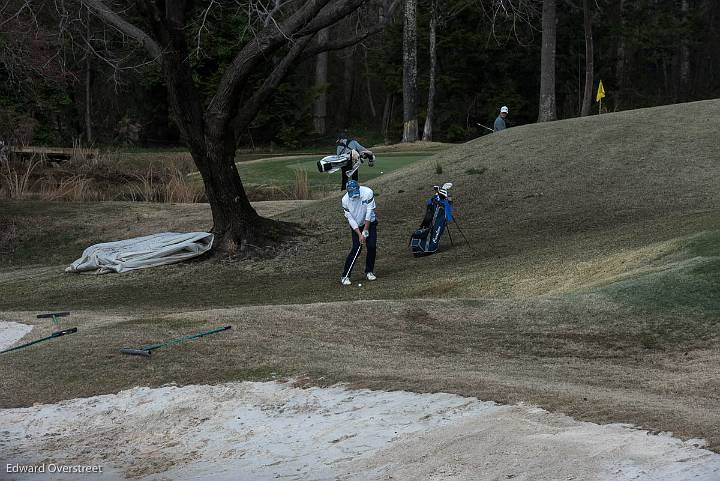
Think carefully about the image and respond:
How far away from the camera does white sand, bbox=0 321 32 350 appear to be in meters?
12.3

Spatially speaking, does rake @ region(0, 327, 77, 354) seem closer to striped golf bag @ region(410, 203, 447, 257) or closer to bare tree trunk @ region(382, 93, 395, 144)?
striped golf bag @ region(410, 203, 447, 257)

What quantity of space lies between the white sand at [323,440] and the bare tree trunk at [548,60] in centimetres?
3337

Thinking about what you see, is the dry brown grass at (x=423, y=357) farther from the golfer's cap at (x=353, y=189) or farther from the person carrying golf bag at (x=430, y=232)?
the person carrying golf bag at (x=430, y=232)

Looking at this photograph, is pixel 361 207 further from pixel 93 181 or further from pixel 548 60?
pixel 548 60

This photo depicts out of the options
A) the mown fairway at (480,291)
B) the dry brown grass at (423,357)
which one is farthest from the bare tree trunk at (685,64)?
the dry brown grass at (423,357)

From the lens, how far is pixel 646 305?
1165 cm

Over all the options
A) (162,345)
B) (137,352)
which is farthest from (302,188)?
(137,352)

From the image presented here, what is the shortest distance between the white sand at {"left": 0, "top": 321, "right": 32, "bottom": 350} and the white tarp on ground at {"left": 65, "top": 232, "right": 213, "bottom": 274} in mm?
6407

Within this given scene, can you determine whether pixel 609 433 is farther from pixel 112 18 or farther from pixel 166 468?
pixel 112 18

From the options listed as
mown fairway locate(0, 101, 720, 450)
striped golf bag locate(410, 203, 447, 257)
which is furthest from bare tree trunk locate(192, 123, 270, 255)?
striped golf bag locate(410, 203, 447, 257)

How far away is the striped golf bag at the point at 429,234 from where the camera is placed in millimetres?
18938

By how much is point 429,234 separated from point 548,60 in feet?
78.1

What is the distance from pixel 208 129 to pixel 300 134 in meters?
29.2

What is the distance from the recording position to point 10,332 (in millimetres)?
12984
